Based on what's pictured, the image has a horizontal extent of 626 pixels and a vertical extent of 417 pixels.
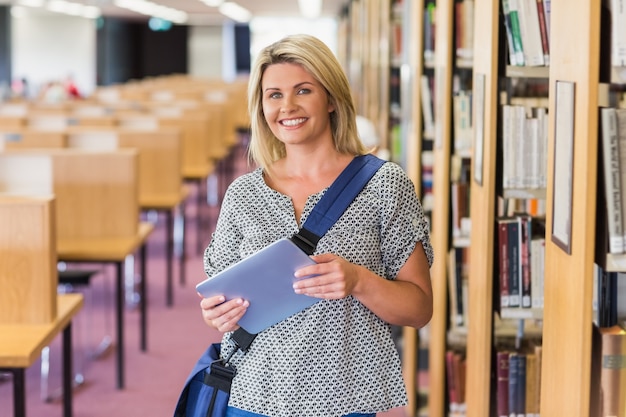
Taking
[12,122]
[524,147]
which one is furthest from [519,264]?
[12,122]

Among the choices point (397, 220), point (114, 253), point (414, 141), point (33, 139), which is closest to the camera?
point (397, 220)

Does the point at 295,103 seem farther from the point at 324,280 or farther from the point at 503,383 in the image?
the point at 503,383

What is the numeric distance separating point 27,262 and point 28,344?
42cm

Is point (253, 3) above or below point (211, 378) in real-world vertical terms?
above

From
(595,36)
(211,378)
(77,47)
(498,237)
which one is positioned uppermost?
(77,47)

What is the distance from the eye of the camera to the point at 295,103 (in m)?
2.39

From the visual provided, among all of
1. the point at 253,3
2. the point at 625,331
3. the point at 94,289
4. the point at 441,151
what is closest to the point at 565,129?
the point at 625,331

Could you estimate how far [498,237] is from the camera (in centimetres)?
346

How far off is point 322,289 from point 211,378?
391mm

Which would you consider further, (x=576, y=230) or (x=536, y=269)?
(x=536, y=269)

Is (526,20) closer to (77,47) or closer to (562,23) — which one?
(562,23)

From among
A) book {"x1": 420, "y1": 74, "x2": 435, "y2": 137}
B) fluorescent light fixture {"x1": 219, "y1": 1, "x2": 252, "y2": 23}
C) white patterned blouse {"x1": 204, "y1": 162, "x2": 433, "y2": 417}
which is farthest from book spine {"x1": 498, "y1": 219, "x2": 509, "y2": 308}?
fluorescent light fixture {"x1": 219, "y1": 1, "x2": 252, "y2": 23}

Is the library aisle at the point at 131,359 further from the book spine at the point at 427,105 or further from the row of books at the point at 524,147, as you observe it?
the row of books at the point at 524,147

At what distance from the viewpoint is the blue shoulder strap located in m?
2.31
